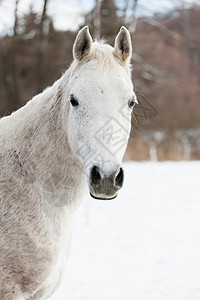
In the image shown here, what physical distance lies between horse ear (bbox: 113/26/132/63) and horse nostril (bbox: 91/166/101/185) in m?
0.95

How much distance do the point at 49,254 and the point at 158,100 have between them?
67.3 ft

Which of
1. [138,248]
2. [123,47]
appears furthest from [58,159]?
[138,248]

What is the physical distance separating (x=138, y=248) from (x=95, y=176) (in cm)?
405

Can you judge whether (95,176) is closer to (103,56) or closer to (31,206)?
(31,206)

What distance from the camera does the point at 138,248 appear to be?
19.9 ft

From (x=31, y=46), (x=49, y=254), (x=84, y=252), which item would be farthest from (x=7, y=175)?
(x=31, y=46)

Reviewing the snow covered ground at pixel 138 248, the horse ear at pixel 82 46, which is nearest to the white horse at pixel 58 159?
the horse ear at pixel 82 46

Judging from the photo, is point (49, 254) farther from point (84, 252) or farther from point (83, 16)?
point (83, 16)

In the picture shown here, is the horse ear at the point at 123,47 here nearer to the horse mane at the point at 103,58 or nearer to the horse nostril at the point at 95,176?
the horse mane at the point at 103,58

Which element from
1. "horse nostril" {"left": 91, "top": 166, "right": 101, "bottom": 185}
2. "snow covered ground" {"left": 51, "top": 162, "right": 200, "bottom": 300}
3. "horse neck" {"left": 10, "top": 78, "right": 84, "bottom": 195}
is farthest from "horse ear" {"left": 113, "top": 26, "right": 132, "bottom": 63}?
"snow covered ground" {"left": 51, "top": 162, "right": 200, "bottom": 300}

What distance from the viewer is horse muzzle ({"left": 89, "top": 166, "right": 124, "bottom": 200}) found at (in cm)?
226

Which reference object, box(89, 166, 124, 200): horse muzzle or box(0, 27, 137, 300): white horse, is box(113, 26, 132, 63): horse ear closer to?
box(0, 27, 137, 300): white horse

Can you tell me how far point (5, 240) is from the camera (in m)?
2.55

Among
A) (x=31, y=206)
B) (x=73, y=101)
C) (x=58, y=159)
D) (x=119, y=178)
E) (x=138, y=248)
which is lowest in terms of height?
(x=138, y=248)
